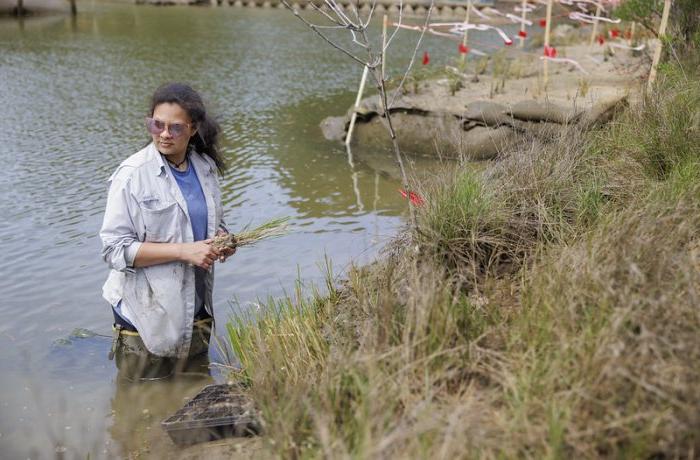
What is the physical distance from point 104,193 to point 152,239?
390 centimetres

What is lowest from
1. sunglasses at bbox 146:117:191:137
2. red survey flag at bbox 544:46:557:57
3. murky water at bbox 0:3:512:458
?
murky water at bbox 0:3:512:458

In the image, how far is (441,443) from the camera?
2406 millimetres

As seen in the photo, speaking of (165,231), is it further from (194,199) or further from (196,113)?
(196,113)

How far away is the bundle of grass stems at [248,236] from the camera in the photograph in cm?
385

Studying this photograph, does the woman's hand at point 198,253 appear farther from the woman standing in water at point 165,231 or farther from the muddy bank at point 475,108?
the muddy bank at point 475,108

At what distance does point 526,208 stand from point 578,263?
1.25m

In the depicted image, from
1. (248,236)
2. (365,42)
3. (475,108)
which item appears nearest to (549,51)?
(475,108)

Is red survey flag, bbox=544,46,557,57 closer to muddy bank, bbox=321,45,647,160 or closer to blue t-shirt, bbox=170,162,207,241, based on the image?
muddy bank, bbox=321,45,647,160

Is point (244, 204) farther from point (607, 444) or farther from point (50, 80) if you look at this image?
point (50, 80)

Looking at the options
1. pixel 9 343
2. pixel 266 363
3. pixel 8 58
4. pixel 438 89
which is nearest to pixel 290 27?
pixel 8 58

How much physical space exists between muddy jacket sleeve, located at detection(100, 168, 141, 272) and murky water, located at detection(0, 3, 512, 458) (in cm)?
80

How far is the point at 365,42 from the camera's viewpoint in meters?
4.43

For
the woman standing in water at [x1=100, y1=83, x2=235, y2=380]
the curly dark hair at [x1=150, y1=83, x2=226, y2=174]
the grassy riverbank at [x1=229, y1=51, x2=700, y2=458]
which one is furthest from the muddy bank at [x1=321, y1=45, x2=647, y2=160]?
the woman standing in water at [x1=100, y1=83, x2=235, y2=380]

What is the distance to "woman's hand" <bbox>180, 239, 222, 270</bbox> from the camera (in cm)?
377
